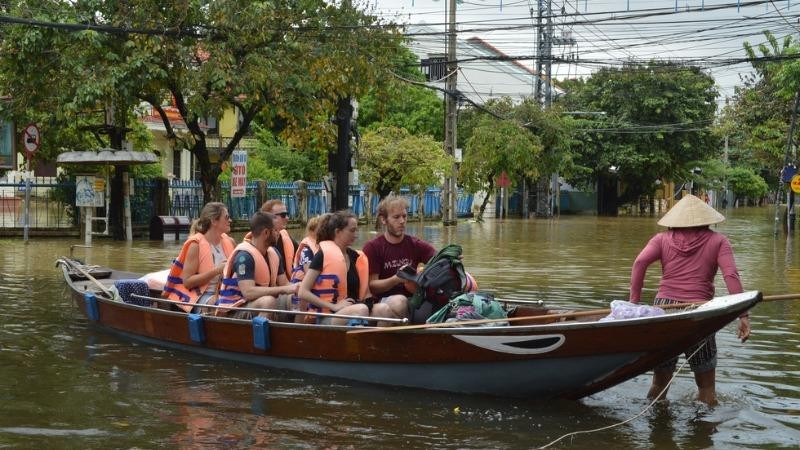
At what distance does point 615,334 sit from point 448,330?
51.6 inches

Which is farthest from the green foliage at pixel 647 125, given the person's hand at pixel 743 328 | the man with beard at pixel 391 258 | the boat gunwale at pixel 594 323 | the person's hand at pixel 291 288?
the person's hand at pixel 743 328

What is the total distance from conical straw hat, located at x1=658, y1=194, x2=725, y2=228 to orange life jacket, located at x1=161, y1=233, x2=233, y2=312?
182 inches

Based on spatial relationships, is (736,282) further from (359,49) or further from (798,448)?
(359,49)

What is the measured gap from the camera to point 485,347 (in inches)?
323

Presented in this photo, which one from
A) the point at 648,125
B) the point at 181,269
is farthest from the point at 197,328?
the point at 648,125

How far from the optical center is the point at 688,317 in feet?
24.0

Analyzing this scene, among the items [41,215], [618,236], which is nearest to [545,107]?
[618,236]

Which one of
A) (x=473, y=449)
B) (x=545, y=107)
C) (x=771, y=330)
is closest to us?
(x=473, y=449)

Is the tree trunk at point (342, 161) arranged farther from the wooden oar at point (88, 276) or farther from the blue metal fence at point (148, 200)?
the blue metal fence at point (148, 200)

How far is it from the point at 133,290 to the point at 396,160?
27.3 metres

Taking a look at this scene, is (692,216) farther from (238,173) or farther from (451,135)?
(451,135)

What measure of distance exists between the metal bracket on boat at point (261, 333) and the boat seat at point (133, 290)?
8.17ft

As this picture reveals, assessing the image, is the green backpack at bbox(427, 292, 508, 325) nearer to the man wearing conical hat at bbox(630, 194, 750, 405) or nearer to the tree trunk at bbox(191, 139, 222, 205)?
the man wearing conical hat at bbox(630, 194, 750, 405)

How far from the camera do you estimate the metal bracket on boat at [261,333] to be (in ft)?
31.3
